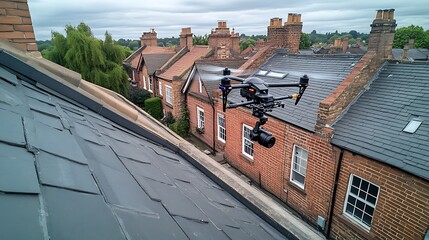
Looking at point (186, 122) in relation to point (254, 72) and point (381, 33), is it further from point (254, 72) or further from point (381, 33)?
point (381, 33)

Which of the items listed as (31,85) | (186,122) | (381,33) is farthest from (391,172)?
(186,122)

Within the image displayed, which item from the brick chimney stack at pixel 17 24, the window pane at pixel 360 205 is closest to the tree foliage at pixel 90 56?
the brick chimney stack at pixel 17 24

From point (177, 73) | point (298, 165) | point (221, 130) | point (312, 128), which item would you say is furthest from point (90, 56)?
point (312, 128)

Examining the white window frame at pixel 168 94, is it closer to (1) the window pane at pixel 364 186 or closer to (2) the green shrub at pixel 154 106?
(2) the green shrub at pixel 154 106

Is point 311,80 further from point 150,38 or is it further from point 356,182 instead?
point 150,38

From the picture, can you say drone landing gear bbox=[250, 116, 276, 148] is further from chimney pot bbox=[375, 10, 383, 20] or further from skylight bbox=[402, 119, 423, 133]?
chimney pot bbox=[375, 10, 383, 20]

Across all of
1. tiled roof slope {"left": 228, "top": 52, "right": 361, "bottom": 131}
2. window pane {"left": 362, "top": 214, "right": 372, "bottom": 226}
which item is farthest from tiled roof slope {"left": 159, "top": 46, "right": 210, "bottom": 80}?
window pane {"left": 362, "top": 214, "right": 372, "bottom": 226}

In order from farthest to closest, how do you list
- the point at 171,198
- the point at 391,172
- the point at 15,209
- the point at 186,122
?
the point at 186,122, the point at 391,172, the point at 171,198, the point at 15,209
